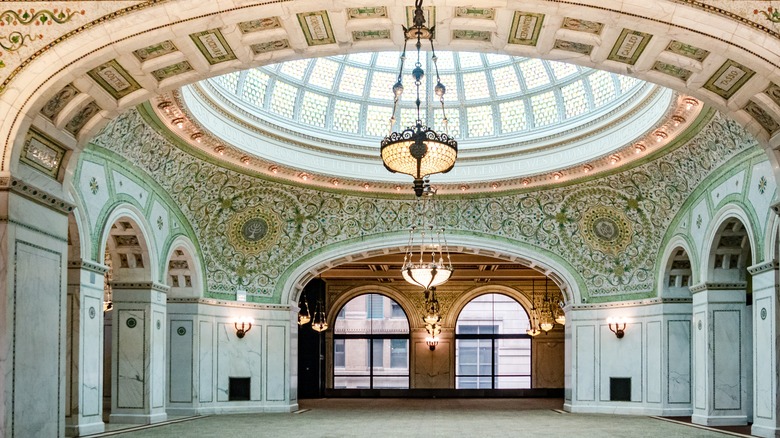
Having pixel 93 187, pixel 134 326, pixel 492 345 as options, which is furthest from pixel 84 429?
pixel 492 345

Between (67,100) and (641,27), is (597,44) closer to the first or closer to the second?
(641,27)

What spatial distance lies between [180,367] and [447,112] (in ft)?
25.7

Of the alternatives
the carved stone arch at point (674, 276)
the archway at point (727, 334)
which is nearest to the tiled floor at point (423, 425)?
the archway at point (727, 334)

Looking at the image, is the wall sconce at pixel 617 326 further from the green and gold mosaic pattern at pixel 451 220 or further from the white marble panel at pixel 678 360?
the white marble panel at pixel 678 360

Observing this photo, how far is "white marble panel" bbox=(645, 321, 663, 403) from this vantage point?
57.9ft

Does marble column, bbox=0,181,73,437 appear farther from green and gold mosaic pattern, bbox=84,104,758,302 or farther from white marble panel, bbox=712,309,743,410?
white marble panel, bbox=712,309,743,410

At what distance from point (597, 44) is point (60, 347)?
239 inches

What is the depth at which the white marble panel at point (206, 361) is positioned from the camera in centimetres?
1772

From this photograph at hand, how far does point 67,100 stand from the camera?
28.2 feet

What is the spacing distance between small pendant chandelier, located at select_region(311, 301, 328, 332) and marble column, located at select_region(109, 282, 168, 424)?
10.8 m

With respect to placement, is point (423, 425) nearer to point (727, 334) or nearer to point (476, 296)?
point (727, 334)

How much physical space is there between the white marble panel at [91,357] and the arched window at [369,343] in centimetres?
Answer: 1535

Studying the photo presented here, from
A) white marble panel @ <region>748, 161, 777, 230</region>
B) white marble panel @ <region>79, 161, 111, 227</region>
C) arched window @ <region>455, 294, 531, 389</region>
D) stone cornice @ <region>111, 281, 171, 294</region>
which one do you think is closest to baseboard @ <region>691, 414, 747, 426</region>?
white marble panel @ <region>748, 161, 777, 230</region>

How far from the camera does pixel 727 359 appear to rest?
14977 millimetres
